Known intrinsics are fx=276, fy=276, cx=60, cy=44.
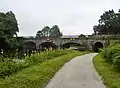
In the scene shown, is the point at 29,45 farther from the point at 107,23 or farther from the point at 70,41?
the point at 107,23

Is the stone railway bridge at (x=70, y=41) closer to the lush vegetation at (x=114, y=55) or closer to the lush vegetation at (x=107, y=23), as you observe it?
the lush vegetation at (x=107, y=23)

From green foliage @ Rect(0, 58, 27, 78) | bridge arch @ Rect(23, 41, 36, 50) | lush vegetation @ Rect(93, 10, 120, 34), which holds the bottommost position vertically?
bridge arch @ Rect(23, 41, 36, 50)

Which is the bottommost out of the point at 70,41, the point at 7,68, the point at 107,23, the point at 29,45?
the point at 29,45

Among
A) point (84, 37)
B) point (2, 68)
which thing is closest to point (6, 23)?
point (84, 37)

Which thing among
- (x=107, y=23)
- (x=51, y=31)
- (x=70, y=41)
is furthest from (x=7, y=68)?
(x=51, y=31)

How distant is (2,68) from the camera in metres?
12.1

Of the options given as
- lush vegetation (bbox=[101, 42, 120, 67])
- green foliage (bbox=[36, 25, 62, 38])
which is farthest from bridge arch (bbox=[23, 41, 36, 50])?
lush vegetation (bbox=[101, 42, 120, 67])

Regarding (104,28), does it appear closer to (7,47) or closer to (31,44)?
(31,44)

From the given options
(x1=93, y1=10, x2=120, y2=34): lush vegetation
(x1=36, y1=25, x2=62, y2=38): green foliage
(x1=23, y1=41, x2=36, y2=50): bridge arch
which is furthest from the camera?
(x1=36, y1=25, x2=62, y2=38): green foliage

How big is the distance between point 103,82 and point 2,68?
14.5 feet

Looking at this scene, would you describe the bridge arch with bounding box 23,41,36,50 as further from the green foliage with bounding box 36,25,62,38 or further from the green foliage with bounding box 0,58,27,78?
the green foliage with bounding box 0,58,27,78

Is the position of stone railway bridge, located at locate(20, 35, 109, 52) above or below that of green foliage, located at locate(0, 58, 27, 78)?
below

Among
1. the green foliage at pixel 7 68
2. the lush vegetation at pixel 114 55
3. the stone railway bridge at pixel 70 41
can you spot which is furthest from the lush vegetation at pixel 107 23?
the green foliage at pixel 7 68

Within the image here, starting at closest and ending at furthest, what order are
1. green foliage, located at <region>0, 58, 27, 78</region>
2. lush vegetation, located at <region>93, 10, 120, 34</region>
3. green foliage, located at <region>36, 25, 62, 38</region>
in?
green foliage, located at <region>0, 58, 27, 78</region> → lush vegetation, located at <region>93, 10, 120, 34</region> → green foliage, located at <region>36, 25, 62, 38</region>
